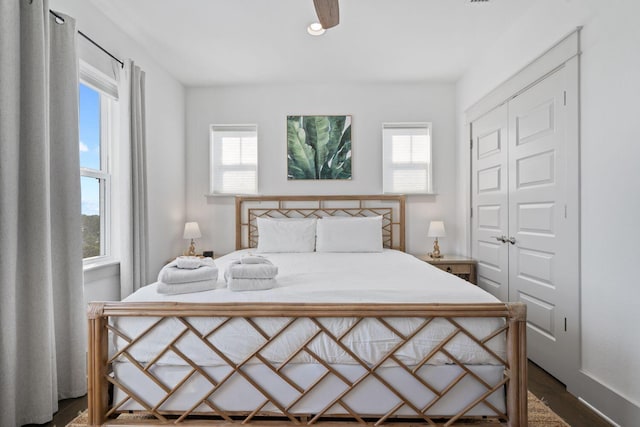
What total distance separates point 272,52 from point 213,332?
8.58 feet

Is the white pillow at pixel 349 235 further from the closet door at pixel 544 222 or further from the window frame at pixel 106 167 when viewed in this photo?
the window frame at pixel 106 167

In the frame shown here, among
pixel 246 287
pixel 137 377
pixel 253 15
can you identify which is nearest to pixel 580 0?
pixel 253 15

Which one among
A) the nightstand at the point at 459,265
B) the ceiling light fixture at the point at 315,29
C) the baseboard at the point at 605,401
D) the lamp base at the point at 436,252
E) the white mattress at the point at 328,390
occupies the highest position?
the ceiling light fixture at the point at 315,29

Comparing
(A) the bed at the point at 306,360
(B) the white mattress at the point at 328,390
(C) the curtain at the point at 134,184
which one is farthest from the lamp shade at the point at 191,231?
(B) the white mattress at the point at 328,390

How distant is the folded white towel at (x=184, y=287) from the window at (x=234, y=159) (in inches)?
90.1

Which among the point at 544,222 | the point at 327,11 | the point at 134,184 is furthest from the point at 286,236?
the point at 544,222

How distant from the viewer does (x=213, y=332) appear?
1.48m

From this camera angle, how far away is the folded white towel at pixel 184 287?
1.65 metres

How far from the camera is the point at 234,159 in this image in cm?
394

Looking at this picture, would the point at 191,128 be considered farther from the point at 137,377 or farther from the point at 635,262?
the point at 635,262

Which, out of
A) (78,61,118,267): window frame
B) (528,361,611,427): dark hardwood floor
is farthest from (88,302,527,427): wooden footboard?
(78,61,118,267): window frame

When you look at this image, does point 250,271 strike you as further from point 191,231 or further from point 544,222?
point 191,231

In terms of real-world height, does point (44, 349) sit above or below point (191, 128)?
below

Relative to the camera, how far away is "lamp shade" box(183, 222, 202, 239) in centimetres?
359
